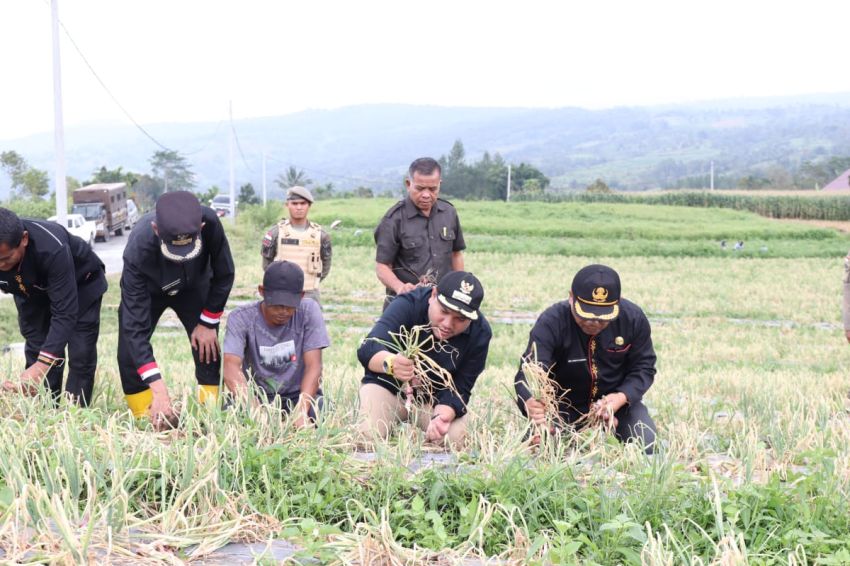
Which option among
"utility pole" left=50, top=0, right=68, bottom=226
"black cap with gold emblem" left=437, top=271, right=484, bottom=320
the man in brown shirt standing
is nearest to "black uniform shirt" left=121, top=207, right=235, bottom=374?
"black cap with gold emblem" left=437, top=271, right=484, bottom=320

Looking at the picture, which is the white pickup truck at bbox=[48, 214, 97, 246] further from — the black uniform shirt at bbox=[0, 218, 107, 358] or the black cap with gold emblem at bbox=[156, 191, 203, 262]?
the black cap with gold emblem at bbox=[156, 191, 203, 262]

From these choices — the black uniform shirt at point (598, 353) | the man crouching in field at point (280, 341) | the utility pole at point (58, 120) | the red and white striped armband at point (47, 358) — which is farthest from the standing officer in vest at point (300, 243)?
the utility pole at point (58, 120)

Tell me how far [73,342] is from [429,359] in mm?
2475

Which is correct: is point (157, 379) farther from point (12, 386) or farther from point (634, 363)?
point (634, 363)

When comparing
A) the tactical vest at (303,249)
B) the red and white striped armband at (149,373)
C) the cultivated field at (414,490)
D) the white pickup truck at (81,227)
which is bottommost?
the white pickup truck at (81,227)

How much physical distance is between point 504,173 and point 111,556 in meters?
88.0

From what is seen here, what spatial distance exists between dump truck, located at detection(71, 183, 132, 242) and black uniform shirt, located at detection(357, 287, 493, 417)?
34447mm

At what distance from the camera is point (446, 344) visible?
5.20m

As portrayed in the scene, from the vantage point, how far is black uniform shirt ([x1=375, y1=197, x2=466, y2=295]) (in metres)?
7.17

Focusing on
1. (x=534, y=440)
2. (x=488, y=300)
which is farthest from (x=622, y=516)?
(x=488, y=300)

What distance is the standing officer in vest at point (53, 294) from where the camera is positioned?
5055 mm

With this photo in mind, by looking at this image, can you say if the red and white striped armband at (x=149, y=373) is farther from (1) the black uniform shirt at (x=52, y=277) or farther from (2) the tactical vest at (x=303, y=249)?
(2) the tactical vest at (x=303, y=249)

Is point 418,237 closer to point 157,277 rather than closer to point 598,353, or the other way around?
point 598,353

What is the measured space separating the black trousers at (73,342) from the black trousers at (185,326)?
0.67 ft
